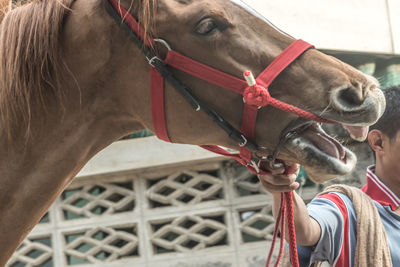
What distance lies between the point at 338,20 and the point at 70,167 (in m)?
3.45

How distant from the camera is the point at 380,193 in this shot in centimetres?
206

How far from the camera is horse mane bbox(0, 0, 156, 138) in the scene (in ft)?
5.01

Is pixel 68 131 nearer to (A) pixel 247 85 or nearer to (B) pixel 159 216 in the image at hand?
(A) pixel 247 85

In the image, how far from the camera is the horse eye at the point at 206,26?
1.49 metres

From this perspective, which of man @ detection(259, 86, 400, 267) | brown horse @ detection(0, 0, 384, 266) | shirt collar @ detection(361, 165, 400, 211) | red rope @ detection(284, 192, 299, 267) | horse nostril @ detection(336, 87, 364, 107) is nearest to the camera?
horse nostril @ detection(336, 87, 364, 107)

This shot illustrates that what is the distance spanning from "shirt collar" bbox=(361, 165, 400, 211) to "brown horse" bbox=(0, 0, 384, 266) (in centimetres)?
69

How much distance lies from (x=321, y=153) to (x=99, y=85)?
71 cm

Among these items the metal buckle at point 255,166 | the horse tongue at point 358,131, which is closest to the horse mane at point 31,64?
the metal buckle at point 255,166

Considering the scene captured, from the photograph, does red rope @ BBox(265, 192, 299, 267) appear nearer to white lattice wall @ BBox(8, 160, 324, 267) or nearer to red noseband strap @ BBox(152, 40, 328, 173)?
red noseband strap @ BBox(152, 40, 328, 173)

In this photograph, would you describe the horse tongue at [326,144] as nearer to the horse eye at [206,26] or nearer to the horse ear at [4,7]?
the horse eye at [206,26]

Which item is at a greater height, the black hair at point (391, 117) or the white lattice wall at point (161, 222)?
the white lattice wall at point (161, 222)

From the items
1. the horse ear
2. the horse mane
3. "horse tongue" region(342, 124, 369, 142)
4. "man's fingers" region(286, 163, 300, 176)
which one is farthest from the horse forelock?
"horse tongue" region(342, 124, 369, 142)

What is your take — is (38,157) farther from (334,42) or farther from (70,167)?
(334,42)

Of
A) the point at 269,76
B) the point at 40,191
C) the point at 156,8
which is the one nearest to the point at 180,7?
the point at 156,8
